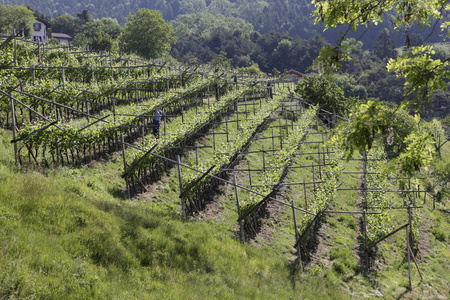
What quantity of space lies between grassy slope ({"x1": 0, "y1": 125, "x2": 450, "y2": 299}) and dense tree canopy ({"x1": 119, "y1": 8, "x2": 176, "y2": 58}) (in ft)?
152

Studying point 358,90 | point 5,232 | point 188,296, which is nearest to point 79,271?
point 5,232

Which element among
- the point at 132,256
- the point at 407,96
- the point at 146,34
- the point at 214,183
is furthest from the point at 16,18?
the point at 407,96

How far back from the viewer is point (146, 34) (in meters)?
55.6

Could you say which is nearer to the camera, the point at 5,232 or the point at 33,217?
the point at 5,232

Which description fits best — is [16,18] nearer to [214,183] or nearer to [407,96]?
[214,183]

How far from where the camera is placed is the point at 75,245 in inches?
263

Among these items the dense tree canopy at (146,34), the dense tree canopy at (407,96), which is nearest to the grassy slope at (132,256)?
the dense tree canopy at (407,96)

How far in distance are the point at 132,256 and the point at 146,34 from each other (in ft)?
173

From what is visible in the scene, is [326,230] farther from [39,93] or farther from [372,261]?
[39,93]

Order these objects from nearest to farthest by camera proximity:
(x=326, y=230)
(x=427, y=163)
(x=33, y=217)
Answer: (x=427, y=163)
(x=33, y=217)
(x=326, y=230)

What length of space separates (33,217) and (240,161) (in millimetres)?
12013

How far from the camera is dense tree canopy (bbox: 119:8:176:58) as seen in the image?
182 ft

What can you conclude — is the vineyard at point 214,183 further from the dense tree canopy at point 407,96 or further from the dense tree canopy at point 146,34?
the dense tree canopy at point 146,34

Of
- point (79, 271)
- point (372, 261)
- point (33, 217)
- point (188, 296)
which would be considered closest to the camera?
point (79, 271)
